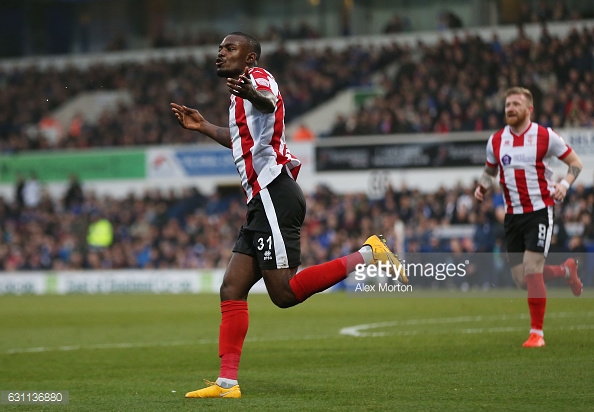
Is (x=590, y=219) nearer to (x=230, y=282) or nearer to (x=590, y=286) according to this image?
(x=590, y=286)

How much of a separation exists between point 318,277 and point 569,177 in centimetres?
360

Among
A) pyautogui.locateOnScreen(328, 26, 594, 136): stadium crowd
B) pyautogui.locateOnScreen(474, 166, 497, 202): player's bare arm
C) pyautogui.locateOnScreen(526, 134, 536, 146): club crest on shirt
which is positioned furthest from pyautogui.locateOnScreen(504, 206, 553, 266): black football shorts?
pyautogui.locateOnScreen(328, 26, 594, 136): stadium crowd

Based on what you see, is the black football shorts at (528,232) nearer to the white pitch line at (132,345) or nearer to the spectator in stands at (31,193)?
the white pitch line at (132,345)

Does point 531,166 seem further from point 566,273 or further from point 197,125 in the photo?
point 197,125

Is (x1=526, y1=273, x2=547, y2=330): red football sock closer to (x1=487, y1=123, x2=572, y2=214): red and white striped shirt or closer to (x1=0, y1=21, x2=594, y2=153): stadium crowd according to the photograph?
(x1=487, y1=123, x2=572, y2=214): red and white striped shirt

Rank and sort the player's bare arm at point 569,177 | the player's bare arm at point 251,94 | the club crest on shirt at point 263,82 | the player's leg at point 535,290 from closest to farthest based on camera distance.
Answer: the player's bare arm at point 251,94, the club crest on shirt at point 263,82, the player's bare arm at point 569,177, the player's leg at point 535,290

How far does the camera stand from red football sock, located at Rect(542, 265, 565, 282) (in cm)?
983

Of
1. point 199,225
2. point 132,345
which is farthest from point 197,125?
point 199,225

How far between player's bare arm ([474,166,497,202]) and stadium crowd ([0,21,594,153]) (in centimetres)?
1236

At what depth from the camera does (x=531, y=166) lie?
9.72 meters

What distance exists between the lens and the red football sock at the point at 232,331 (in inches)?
262

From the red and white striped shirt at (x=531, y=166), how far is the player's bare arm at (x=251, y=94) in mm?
4078

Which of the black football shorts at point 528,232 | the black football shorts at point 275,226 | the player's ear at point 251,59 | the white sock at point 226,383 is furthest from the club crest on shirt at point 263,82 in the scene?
the black football shorts at point 528,232

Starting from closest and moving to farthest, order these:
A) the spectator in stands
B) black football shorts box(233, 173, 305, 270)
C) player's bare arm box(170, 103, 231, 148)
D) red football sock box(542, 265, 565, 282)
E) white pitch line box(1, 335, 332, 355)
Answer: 1. black football shorts box(233, 173, 305, 270)
2. player's bare arm box(170, 103, 231, 148)
3. red football sock box(542, 265, 565, 282)
4. white pitch line box(1, 335, 332, 355)
5. the spectator in stands
